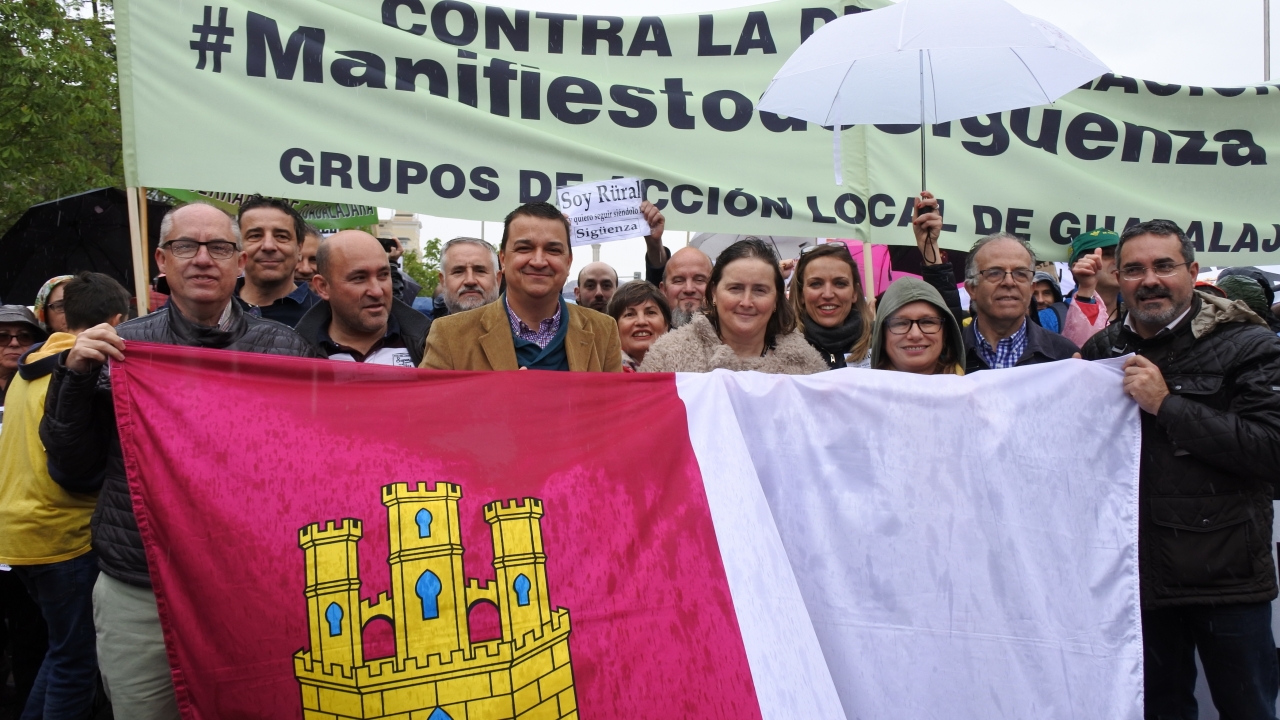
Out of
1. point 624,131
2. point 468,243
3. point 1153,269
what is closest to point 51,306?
point 468,243

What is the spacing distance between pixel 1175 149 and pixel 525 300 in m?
4.07

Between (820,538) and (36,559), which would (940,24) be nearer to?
(820,538)

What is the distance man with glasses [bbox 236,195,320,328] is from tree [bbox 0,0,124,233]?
25.2 ft

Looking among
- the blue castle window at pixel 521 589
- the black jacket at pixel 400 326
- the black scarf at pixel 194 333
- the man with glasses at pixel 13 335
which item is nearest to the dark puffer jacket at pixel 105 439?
the black scarf at pixel 194 333

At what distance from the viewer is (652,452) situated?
2.79 meters

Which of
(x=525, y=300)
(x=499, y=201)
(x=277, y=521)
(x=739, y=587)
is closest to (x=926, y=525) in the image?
(x=739, y=587)

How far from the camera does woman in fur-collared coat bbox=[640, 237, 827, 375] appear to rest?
3.34 m

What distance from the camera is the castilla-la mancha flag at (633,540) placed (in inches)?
92.7

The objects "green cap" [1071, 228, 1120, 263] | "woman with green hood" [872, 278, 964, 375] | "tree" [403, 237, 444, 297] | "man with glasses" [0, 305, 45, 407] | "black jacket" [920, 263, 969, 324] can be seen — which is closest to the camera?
"woman with green hood" [872, 278, 964, 375]

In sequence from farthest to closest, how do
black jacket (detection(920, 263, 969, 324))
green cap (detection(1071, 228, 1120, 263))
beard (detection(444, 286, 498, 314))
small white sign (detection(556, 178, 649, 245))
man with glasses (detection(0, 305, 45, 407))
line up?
green cap (detection(1071, 228, 1120, 263)) → man with glasses (detection(0, 305, 45, 407)) → small white sign (detection(556, 178, 649, 245)) → beard (detection(444, 286, 498, 314)) → black jacket (detection(920, 263, 969, 324))

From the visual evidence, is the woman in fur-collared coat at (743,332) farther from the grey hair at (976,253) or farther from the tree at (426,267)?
the tree at (426,267)

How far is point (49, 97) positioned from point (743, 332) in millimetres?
10012

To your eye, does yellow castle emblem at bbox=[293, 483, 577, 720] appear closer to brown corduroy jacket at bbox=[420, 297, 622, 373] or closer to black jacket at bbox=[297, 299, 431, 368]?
brown corduroy jacket at bbox=[420, 297, 622, 373]

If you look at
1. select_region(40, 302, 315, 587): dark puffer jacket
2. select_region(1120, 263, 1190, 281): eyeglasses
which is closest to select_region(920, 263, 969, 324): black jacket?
select_region(1120, 263, 1190, 281): eyeglasses
